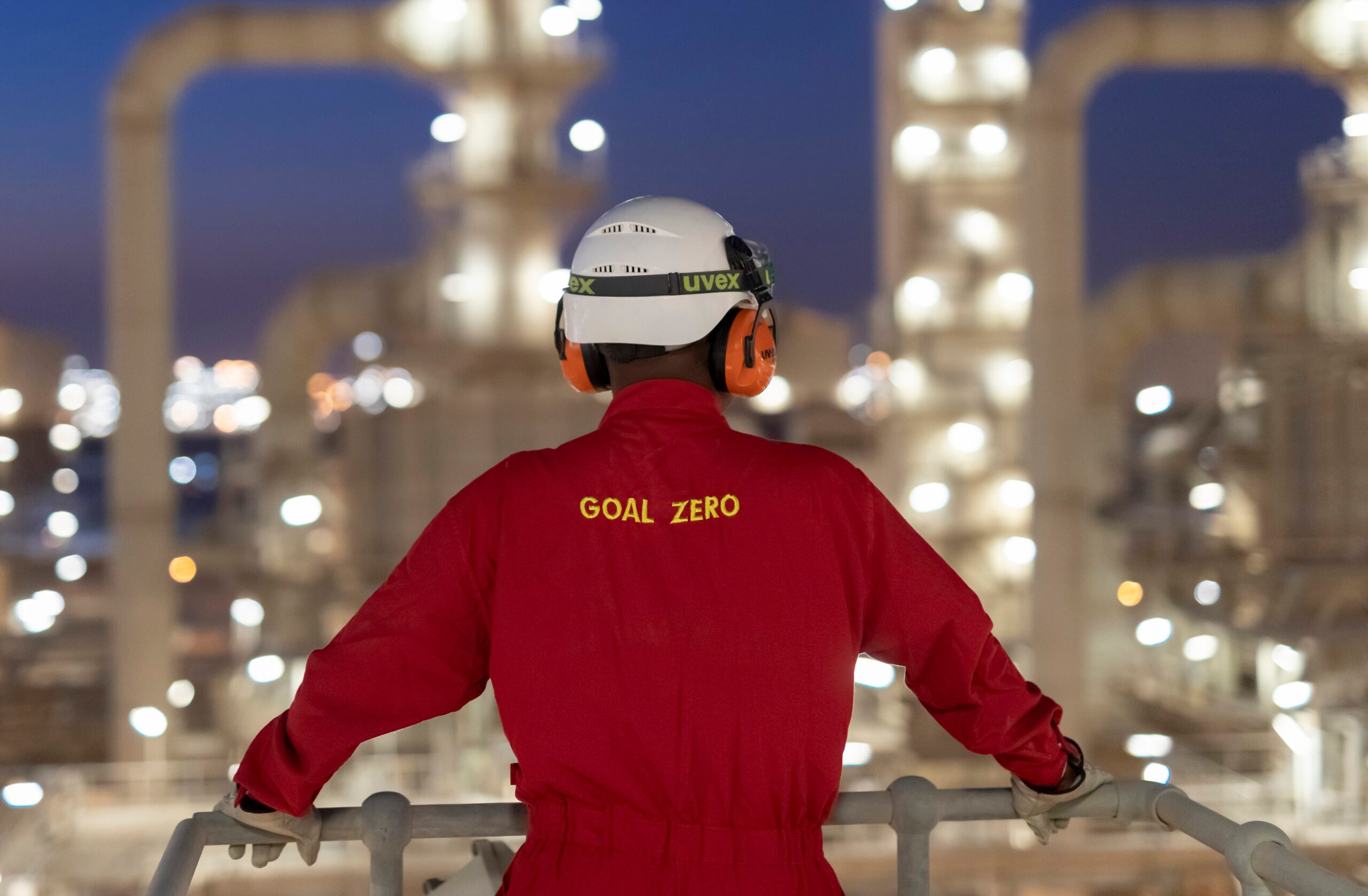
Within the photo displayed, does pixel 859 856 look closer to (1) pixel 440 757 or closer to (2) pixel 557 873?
(1) pixel 440 757

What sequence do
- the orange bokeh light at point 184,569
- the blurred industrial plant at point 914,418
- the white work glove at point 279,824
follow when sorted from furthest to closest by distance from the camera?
the orange bokeh light at point 184,569
the blurred industrial plant at point 914,418
the white work glove at point 279,824

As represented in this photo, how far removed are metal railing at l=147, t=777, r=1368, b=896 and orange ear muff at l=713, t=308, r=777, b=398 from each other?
544 mm

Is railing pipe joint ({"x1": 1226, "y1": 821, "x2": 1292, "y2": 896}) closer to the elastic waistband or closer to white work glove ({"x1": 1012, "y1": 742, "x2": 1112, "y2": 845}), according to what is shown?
white work glove ({"x1": 1012, "y1": 742, "x2": 1112, "y2": 845})

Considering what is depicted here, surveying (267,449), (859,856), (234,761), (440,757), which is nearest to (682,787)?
(859,856)

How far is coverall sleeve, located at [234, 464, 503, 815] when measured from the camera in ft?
4.91

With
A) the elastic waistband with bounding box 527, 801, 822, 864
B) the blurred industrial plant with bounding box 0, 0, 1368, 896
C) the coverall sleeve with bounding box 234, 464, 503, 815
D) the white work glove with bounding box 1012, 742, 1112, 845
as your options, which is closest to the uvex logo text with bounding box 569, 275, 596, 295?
the coverall sleeve with bounding box 234, 464, 503, 815

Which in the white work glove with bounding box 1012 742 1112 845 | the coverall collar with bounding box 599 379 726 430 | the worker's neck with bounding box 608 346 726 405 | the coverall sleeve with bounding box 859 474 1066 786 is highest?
the worker's neck with bounding box 608 346 726 405

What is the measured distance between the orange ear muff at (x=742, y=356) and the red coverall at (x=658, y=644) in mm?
69

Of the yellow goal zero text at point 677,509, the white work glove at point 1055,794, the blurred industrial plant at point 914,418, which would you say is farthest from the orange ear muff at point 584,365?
the blurred industrial plant at point 914,418

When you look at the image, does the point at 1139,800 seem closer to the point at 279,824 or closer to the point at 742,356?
the point at 742,356

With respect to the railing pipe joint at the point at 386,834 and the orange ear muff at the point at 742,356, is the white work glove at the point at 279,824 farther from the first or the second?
the orange ear muff at the point at 742,356

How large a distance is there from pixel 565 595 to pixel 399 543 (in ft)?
29.5

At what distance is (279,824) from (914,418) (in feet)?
32.4

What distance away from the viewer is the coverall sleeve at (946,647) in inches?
59.0
